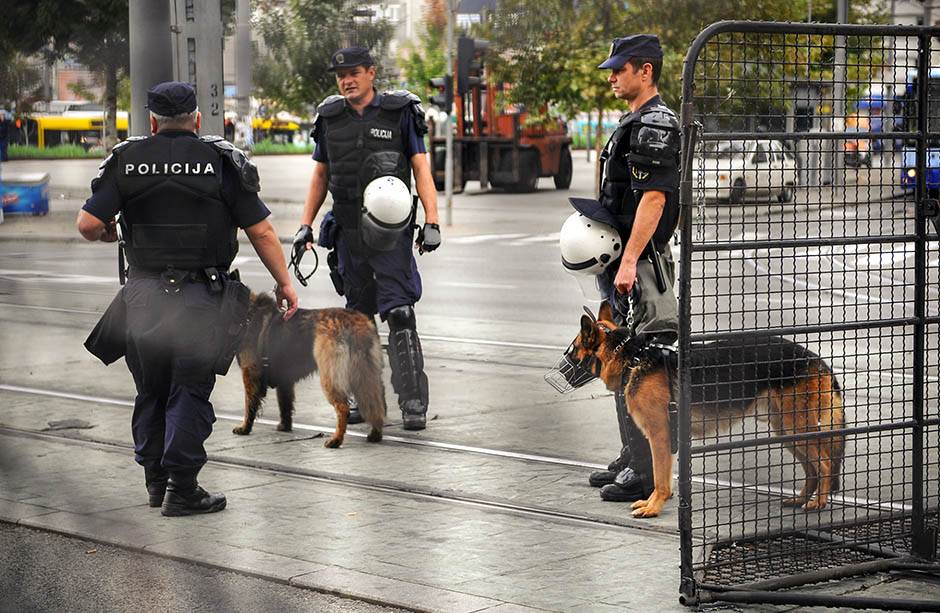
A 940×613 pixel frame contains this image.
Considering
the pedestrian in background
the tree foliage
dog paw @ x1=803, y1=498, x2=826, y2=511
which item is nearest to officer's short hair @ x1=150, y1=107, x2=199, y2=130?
dog paw @ x1=803, y1=498, x2=826, y2=511

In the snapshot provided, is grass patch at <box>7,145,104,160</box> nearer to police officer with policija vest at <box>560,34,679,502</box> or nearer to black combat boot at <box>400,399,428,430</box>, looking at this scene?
black combat boot at <box>400,399,428,430</box>

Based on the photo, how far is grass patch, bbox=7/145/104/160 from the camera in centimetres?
4512

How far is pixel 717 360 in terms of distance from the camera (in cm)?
515

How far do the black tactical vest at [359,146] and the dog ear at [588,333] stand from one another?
2.16 m

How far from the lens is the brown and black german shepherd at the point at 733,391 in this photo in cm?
528

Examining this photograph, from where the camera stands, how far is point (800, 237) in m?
5.27

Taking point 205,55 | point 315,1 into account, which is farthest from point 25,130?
point 205,55

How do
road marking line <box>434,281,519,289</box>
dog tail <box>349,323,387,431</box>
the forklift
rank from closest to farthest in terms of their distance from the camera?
dog tail <box>349,323,387,431</box> → road marking line <box>434,281,519,289</box> → the forklift

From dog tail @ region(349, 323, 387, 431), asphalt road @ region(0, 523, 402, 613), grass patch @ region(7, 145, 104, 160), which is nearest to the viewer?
asphalt road @ region(0, 523, 402, 613)

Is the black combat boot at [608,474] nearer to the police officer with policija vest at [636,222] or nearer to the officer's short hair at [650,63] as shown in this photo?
the police officer with policija vest at [636,222]

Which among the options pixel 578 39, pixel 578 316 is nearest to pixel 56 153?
pixel 578 39

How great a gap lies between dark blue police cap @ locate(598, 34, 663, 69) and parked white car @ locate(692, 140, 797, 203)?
1328 mm

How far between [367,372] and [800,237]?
2.75 m

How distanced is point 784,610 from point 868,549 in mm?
699
